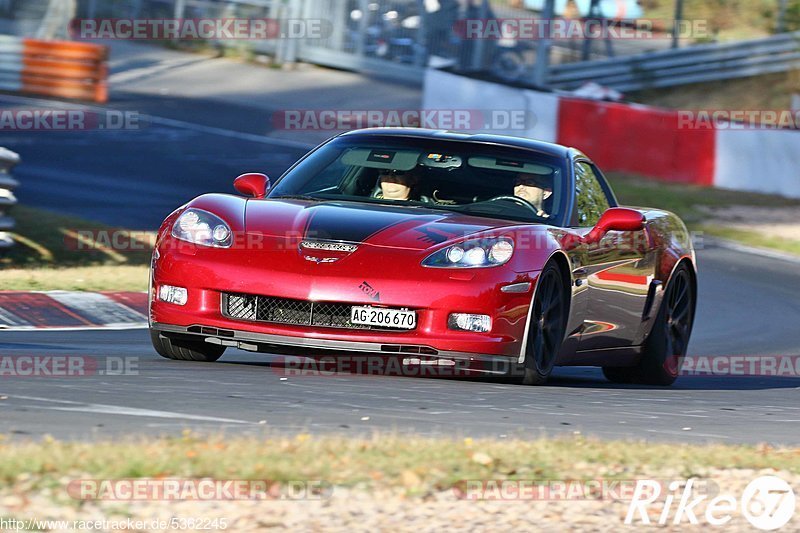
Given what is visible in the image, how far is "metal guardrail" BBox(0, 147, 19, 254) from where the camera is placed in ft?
41.3

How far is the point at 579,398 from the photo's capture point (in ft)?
26.0

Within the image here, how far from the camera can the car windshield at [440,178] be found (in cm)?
846

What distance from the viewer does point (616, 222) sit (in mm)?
8508

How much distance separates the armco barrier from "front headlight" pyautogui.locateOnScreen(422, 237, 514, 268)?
72.1 feet

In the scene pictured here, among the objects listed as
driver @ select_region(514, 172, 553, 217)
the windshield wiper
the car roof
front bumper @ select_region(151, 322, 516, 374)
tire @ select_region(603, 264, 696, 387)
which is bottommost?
tire @ select_region(603, 264, 696, 387)

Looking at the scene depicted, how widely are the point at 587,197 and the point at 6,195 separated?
5405 millimetres


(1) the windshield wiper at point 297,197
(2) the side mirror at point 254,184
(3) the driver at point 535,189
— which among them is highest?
(3) the driver at point 535,189

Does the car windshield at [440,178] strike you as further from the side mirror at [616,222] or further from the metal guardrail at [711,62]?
the metal guardrail at [711,62]

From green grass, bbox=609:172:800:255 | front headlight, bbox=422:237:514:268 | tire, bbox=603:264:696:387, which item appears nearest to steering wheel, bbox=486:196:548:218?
front headlight, bbox=422:237:514:268

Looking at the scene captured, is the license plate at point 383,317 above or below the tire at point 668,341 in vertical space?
above

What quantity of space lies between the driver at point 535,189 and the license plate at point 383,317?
131 cm

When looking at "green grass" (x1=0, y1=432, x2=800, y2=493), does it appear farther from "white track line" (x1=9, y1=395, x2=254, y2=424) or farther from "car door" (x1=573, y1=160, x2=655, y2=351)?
"car door" (x1=573, y1=160, x2=655, y2=351)

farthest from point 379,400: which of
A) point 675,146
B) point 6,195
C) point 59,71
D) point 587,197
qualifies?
point 59,71

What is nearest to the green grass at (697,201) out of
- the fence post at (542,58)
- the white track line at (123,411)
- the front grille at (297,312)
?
the fence post at (542,58)
